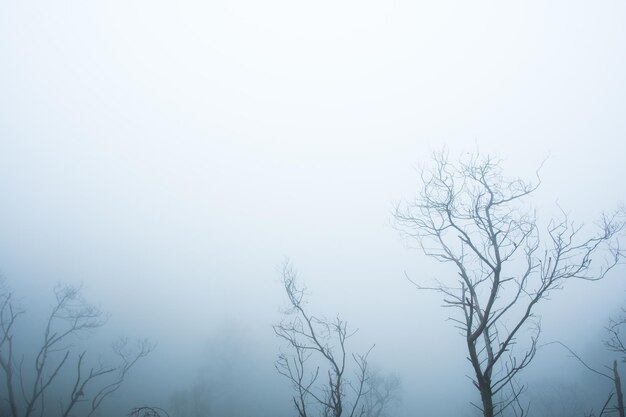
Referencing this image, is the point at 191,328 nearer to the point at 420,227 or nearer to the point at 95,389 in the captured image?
the point at 95,389

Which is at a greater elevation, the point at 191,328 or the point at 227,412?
the point at 191,328

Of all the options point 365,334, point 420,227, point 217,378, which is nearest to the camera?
point 420,227

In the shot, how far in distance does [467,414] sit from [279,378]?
44790mm

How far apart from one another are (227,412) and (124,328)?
40.7 metres

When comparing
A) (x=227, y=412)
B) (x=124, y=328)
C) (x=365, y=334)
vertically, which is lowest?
(x=227, y=412)

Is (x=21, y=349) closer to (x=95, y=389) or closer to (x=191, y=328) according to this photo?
(x=95, y=389)

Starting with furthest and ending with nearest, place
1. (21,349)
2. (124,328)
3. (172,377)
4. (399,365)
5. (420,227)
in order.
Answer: (399,365), (124,328), (172,377), (21,349), (420,227)

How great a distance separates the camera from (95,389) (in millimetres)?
55469

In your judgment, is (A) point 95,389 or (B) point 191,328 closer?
(A) point 95,389

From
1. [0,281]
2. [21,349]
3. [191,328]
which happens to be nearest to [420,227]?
[0,281]

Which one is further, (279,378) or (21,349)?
(279,378)

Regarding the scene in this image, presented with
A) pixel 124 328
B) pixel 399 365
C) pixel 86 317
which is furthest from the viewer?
pixel 399 365

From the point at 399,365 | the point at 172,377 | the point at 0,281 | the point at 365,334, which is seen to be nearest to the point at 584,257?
the point at 0,281

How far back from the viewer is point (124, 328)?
8019cm
